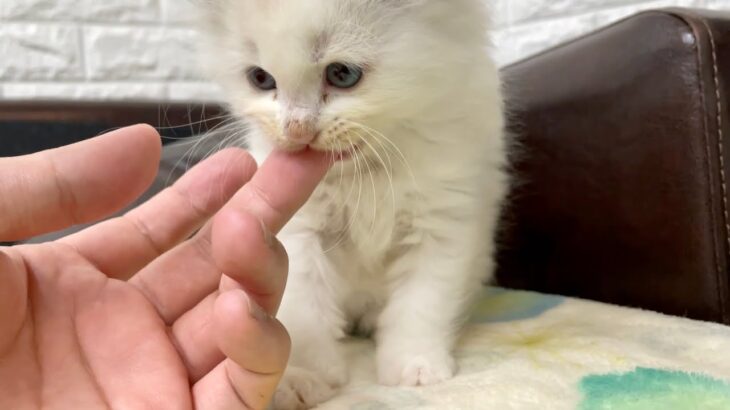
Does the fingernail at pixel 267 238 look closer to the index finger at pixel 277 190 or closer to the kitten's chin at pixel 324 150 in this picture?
the index finger at pixel 277 190

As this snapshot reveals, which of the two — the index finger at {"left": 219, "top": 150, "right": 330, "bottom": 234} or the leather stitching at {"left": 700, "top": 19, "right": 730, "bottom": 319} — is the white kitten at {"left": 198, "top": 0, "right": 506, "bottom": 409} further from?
the leather stitching at {"left": 700, "top": 19, "right": 730, "bottom": 319}

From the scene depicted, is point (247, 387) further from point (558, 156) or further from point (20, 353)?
point (558, 156)

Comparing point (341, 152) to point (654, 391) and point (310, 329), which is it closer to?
point (310, 329)

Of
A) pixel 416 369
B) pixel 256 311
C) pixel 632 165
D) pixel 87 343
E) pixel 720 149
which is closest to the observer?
pixel 256 311

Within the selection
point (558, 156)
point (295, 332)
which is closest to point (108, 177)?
point (295, 332)

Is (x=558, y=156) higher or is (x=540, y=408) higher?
(x=558, y=156)

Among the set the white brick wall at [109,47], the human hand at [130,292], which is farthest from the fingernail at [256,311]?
the white brick wall at [109,47]

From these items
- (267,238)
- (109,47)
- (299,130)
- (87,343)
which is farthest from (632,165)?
(109,47)

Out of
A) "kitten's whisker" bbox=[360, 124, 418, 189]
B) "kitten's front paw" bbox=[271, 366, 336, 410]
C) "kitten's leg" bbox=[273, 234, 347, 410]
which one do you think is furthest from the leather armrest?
"kitten's front paw" bbox=[271, 366, 336, 410]
